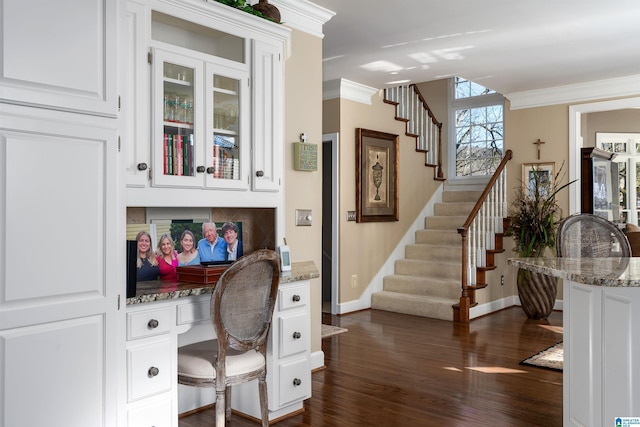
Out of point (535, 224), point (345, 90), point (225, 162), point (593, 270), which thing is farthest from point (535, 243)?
point (225, 162)

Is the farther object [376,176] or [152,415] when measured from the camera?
[376,176]

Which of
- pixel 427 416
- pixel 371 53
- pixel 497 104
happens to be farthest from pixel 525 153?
pixel 427 416

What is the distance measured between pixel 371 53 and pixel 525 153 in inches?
112

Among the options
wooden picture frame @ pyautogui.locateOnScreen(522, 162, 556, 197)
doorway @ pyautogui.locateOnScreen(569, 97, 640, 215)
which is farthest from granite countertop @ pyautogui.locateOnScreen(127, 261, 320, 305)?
doorway @ pyautogui.locateOnScreen(569, 97, 640, 215)

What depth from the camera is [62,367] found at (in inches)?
84.6

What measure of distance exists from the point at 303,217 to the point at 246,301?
1433mm

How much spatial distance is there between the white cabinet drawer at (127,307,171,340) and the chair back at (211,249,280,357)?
9.0 inches

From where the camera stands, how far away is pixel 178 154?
9.46 ft

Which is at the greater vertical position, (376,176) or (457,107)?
(457,107)

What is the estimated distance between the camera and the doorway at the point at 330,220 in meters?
6.23

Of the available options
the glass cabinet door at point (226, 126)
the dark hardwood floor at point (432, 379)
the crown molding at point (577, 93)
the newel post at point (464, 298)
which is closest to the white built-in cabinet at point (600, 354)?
the dark hardwood floor at point (432, 379)

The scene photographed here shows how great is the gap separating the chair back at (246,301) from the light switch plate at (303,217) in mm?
1256

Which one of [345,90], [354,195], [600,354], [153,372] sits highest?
[345,90]

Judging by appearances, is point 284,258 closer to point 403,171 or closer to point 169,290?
point 169,290
